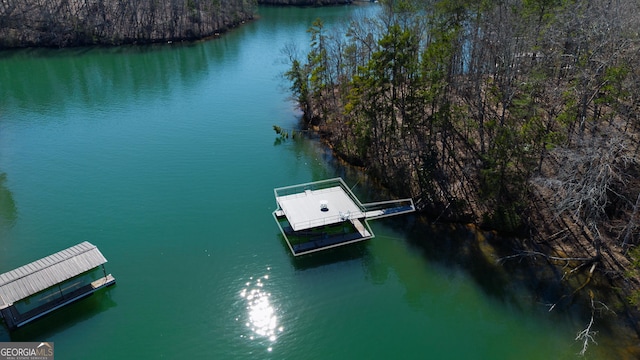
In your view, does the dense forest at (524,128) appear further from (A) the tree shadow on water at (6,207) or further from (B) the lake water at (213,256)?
(A) the tree shadow on water at (6,207)

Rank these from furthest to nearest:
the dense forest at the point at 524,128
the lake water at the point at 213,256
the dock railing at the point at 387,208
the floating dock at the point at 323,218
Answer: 1. the dock railing at the point at 387,208
2. the floating dock at the point at 323,218
3. the dense forest at the point at 524,128
4. the lake water at the point at 213,256

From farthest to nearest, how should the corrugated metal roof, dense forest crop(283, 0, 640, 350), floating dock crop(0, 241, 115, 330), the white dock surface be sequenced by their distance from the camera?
the white dock surface
dense forest crop(283, 0, 640, 350)
floating dock crop(0, 241, 115, 330)
the corrugated metal roof

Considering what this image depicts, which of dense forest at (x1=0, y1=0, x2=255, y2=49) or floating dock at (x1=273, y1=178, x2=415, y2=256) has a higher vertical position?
dense forest at (x1=0, y1=0, x2=255, y2=49)

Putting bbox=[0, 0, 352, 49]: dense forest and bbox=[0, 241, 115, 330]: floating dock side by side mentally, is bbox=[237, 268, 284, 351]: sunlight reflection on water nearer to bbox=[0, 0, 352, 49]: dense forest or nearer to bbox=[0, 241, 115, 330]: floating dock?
bbox=[0, 241, 115, 330]: floating dock

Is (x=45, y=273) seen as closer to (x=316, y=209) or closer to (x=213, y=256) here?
(x=213, y=256)

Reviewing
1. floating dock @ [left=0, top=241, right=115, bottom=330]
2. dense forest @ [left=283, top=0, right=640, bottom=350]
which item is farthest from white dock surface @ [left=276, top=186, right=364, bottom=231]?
floating dock @ [left=0, top=241, right=115, bottom=330]

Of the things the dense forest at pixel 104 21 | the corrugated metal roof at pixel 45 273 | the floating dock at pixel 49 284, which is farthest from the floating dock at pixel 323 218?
the dense forest at pixel 104 21

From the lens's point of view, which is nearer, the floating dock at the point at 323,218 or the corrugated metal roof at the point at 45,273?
the corrugated metal roof at the point at 45,273

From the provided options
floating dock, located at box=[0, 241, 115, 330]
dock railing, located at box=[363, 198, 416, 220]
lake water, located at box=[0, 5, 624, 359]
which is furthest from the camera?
dock railing, located at box=[363, 198, 416, 220]
